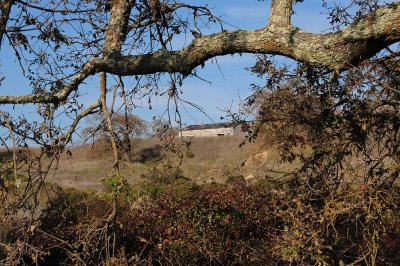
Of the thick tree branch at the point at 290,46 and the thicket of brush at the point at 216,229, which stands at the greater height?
the thick tree branch at the point at 290,46

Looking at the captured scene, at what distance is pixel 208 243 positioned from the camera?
1110 cm

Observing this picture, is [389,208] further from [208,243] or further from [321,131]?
[208,243]

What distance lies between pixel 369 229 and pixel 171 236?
5909mm

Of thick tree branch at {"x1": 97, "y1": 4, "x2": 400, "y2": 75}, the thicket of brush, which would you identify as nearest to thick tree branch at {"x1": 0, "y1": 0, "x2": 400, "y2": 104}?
thick tree branch at {"x1": 97, "y1": 4, "x2": 400, "y2": 75}

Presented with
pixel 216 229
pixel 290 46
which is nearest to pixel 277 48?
pixel 290 46

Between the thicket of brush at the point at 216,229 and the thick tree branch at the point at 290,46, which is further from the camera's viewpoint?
the thicket of brush at the point at 216,229

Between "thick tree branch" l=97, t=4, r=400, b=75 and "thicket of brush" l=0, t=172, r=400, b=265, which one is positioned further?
"thicket of brush" l=0, t=172, r=400, b=265

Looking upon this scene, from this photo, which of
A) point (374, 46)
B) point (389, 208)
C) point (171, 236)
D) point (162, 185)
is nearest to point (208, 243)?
point (171, 236)

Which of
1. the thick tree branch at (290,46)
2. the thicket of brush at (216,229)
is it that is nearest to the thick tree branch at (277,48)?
the thick tree branch at (290,46)

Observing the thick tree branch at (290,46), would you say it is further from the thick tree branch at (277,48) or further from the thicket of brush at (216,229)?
the thicket of brush at (216,229)

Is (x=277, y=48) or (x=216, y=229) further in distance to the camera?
(x=216, y=229)

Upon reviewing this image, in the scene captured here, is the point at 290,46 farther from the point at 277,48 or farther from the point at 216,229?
the point at 216,229

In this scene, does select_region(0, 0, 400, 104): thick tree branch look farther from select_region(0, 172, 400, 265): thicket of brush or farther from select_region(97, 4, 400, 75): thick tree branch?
select_region(0, 172, 400, 265): thicket of brush

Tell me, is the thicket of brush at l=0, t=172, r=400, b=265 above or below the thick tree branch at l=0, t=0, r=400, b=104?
below
